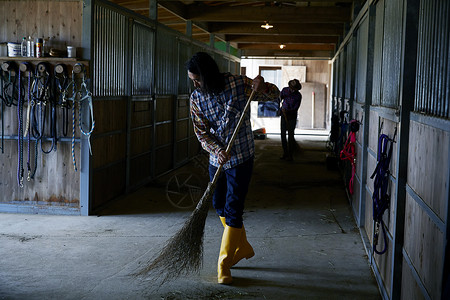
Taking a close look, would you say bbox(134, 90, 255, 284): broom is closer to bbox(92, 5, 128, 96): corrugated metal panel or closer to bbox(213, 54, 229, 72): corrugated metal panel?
bbox(92, 5, 128, 96): corrugated metal panel

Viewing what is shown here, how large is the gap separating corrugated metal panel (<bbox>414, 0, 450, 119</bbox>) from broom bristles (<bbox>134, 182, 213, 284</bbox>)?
1.66 metres

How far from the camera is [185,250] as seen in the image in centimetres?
377

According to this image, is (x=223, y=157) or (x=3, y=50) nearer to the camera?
(x=223, y=157)

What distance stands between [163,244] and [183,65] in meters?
5.68

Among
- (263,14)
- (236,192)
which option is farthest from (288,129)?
(236,192)

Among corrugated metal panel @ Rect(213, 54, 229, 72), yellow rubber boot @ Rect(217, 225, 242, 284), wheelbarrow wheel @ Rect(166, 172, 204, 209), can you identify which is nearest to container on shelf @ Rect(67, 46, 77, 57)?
wheelbarrow wheel @ Rect(166, 172, 204, 209)

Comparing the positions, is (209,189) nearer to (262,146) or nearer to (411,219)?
(411,219)

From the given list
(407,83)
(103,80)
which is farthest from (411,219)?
(103,80)

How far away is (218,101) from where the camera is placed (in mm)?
3922

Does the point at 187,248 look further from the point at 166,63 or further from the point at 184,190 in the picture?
the point at 166,63

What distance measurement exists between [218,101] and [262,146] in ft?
31.4

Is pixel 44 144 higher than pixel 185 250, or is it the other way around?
pixel 44 144

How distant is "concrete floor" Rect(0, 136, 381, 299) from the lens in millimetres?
3676

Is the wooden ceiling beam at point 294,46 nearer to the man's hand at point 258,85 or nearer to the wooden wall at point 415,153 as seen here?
the wooden wall at point 415,153
